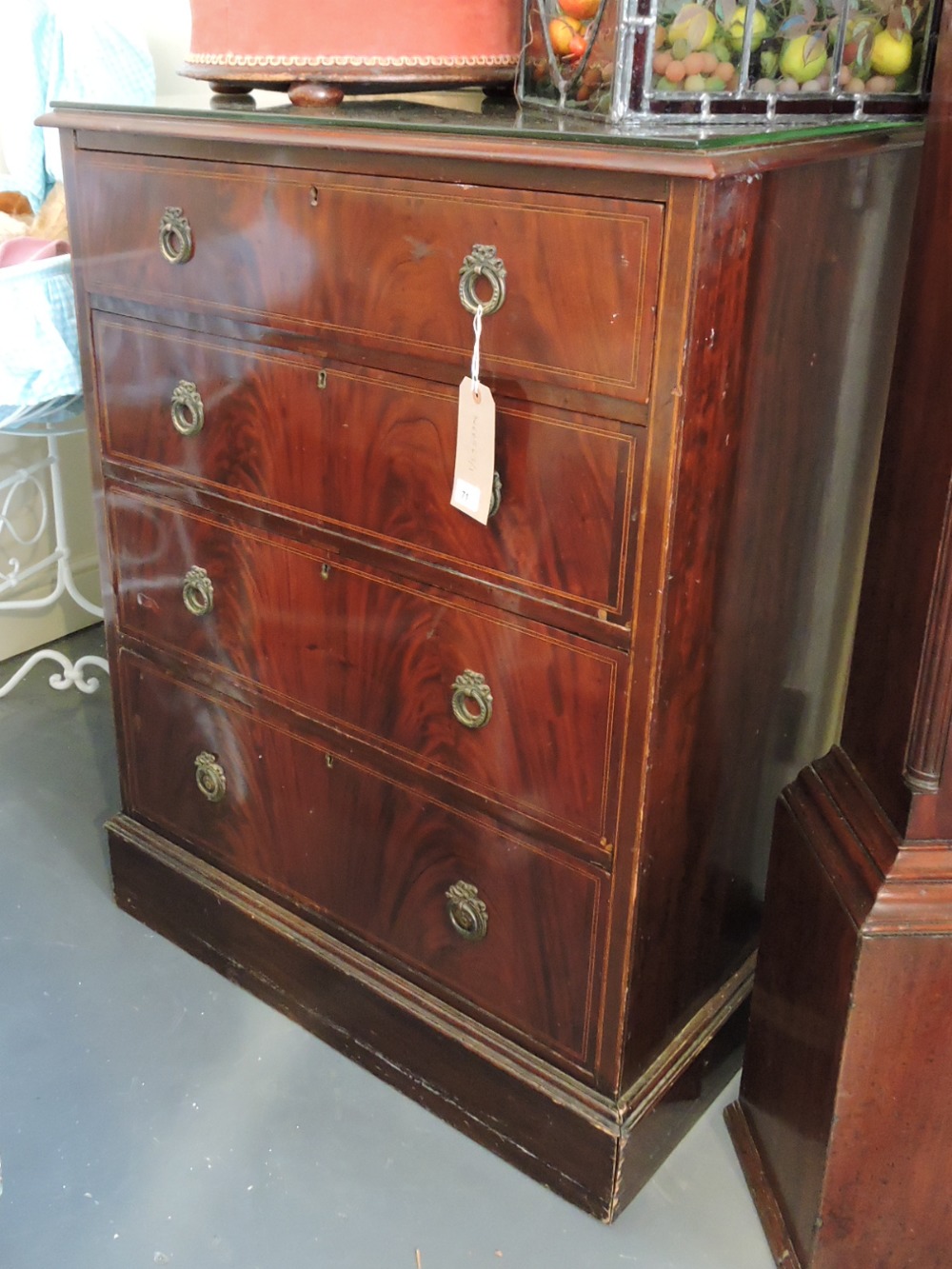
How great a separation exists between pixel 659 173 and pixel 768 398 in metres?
0.30

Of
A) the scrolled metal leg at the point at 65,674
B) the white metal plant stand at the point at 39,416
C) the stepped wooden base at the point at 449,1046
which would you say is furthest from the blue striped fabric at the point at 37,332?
the scrolled metal leg at the point at 65,674

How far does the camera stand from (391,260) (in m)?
1.25

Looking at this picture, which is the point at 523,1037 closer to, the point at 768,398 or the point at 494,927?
the point at 494,927

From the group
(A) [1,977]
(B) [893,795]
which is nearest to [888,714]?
(B) [893,795]

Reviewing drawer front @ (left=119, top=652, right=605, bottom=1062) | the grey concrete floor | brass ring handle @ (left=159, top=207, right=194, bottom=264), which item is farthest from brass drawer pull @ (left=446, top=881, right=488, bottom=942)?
brass ring handle @ (left=159, top=207, right=194, bottom=264)

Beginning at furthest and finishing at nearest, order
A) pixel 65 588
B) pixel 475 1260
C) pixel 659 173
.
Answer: pixel 65 588, pixel 475 1260, pixel 659 173

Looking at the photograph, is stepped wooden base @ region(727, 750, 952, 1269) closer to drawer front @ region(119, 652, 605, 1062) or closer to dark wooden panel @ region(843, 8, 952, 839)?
dark wooden panel @ region(843, 8, 952, 839)

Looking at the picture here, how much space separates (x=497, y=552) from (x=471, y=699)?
0.19 m

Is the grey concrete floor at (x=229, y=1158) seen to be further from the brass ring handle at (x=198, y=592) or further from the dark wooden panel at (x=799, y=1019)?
the brass ring handle at (x=198, y=592)

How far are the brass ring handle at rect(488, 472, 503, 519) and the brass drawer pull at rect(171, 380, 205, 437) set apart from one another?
48cm

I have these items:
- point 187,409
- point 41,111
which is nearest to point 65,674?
point 41,111

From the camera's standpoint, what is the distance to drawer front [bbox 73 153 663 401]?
1.09 m

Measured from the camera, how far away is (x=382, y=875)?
1578 millimetres

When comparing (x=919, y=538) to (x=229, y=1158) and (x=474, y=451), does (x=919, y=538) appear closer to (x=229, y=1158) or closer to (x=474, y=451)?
(x=474, y=451)
